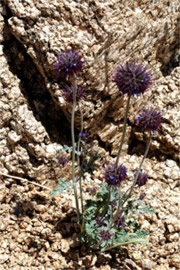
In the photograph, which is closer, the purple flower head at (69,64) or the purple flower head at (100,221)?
the purple flower head at (69,64)

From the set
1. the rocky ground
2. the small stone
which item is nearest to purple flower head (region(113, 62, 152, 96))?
the rocky ground

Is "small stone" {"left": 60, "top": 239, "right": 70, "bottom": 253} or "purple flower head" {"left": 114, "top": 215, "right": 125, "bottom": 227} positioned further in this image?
"small stone" {"left": 60, "top": 239, "right": 70, "bottom": 253}

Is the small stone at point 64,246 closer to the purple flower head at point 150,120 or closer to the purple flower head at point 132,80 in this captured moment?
the purple flower head at point 150,120

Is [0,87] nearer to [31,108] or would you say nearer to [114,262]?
[31,108]

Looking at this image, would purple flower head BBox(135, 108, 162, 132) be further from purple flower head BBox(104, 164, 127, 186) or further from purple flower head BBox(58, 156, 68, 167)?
purple flower head BBox(58, 156, 68, 167)

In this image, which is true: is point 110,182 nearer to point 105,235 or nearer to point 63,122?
point 105,235

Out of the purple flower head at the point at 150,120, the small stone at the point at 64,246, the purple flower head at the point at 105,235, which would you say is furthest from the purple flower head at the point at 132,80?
the small stone at the point at 64,246

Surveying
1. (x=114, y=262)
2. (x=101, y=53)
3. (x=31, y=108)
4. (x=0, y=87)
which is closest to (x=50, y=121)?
(x=31, y=108)

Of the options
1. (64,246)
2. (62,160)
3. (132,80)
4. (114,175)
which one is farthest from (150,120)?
(64,246)

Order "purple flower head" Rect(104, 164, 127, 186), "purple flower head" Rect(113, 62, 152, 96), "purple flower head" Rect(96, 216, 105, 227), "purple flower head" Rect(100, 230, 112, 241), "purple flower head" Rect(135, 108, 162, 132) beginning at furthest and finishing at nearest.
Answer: "purple flower head" Rect(96, 216, 105, 227) < "purple flower head" Rect(100, 230, 112, 241) < "purple flower head" Rect(104, 164, 127, 186) < "purple flower head" Rect(135, 108, 162, 132) < "purple flower head" Rect(113, 62, 152, 96)
